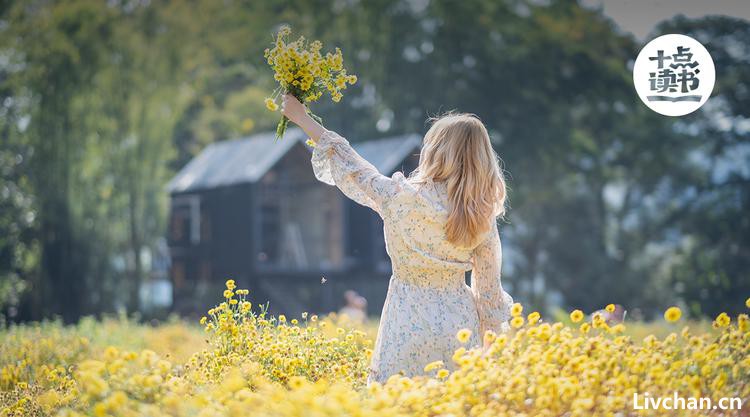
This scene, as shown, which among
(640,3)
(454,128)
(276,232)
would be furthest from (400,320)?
(276,232)

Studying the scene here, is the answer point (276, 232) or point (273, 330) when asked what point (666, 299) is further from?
point (273, 330)

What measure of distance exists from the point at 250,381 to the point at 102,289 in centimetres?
1550

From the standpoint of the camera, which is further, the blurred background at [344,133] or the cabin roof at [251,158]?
the blurred background at [344,133]

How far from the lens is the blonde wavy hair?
418 cm

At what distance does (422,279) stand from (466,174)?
0.53 meters

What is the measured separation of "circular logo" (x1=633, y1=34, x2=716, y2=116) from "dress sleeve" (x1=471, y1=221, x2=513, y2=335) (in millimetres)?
3543

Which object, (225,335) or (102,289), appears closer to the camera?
(225,335)

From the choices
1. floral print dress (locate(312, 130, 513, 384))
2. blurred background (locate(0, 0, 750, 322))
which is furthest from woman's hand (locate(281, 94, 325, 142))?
blurred background (locate(0, 0, 750, 322))

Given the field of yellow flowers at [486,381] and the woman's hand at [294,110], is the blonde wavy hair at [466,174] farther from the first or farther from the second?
the woman's hand at [294,110]

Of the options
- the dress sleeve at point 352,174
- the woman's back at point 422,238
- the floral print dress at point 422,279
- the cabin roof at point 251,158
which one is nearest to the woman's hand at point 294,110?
the dress sleeve at point 352,174

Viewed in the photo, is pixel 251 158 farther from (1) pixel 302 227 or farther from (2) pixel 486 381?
(2) pixel 486 381

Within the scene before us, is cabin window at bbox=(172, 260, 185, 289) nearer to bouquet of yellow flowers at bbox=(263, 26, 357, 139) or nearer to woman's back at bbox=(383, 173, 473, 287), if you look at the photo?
bouquet of yellow flowers at bbox=(263, 26, 357, 139)

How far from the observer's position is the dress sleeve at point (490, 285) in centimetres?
435

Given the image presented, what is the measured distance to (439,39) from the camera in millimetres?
24812
